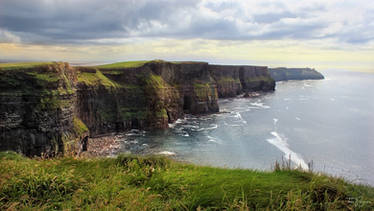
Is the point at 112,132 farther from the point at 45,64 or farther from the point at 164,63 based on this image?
the point at 164,63

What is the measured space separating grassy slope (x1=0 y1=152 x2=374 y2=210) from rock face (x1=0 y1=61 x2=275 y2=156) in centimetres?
390

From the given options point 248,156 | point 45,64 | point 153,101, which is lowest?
point 248,156

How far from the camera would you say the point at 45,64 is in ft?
148

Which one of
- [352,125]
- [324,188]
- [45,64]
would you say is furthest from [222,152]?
[352,125]

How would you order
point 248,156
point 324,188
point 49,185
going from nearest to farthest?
point 49,185 → point 324,188 → point 248,156

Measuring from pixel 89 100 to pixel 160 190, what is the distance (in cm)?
5637

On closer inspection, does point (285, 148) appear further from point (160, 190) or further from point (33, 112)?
point (160, 190)

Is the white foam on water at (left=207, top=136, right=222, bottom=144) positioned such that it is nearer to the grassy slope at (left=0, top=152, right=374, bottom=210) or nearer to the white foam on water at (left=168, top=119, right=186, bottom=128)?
the white foam on water at (left=168, top=119, right=186, bottom=128)

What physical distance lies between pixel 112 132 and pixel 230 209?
60.5m

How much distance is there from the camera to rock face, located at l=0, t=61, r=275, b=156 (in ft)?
131

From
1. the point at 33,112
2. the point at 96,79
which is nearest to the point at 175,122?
the point at 96,79

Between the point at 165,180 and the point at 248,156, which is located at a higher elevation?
the point at 165,180

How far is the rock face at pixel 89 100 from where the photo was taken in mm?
39812

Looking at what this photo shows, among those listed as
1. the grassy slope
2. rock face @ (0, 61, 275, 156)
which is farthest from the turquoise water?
the grassy slope
